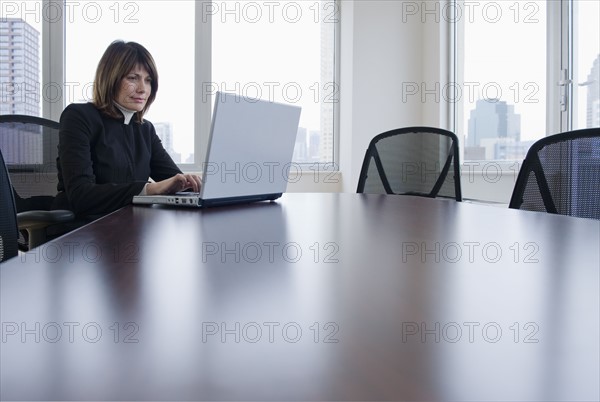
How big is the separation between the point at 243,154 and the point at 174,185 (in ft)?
0.79

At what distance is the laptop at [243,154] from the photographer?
3.71 feet

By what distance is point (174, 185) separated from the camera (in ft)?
4.43

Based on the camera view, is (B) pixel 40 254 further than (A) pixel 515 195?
No

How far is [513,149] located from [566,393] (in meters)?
2.97

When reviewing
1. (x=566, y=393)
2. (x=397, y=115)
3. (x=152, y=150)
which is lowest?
(x=566, y=393)

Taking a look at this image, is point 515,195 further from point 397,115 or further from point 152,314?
point 397,115

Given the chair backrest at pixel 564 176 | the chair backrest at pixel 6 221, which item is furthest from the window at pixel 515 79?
the chair backrest at pixel 6 221

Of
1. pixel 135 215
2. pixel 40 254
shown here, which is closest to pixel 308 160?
pixel 135 215

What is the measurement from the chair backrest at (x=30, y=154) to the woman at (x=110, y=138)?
11 cm

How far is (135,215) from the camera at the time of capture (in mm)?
1006

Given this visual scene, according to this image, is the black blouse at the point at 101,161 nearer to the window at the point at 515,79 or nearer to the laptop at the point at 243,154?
the laptop at the point at 243,154

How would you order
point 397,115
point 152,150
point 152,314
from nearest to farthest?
point 152,314
point 152,150
point 397,115

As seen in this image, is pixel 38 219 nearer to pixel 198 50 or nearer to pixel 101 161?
pixel 101 161

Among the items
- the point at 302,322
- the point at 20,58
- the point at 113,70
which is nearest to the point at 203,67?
the point at 20,58
